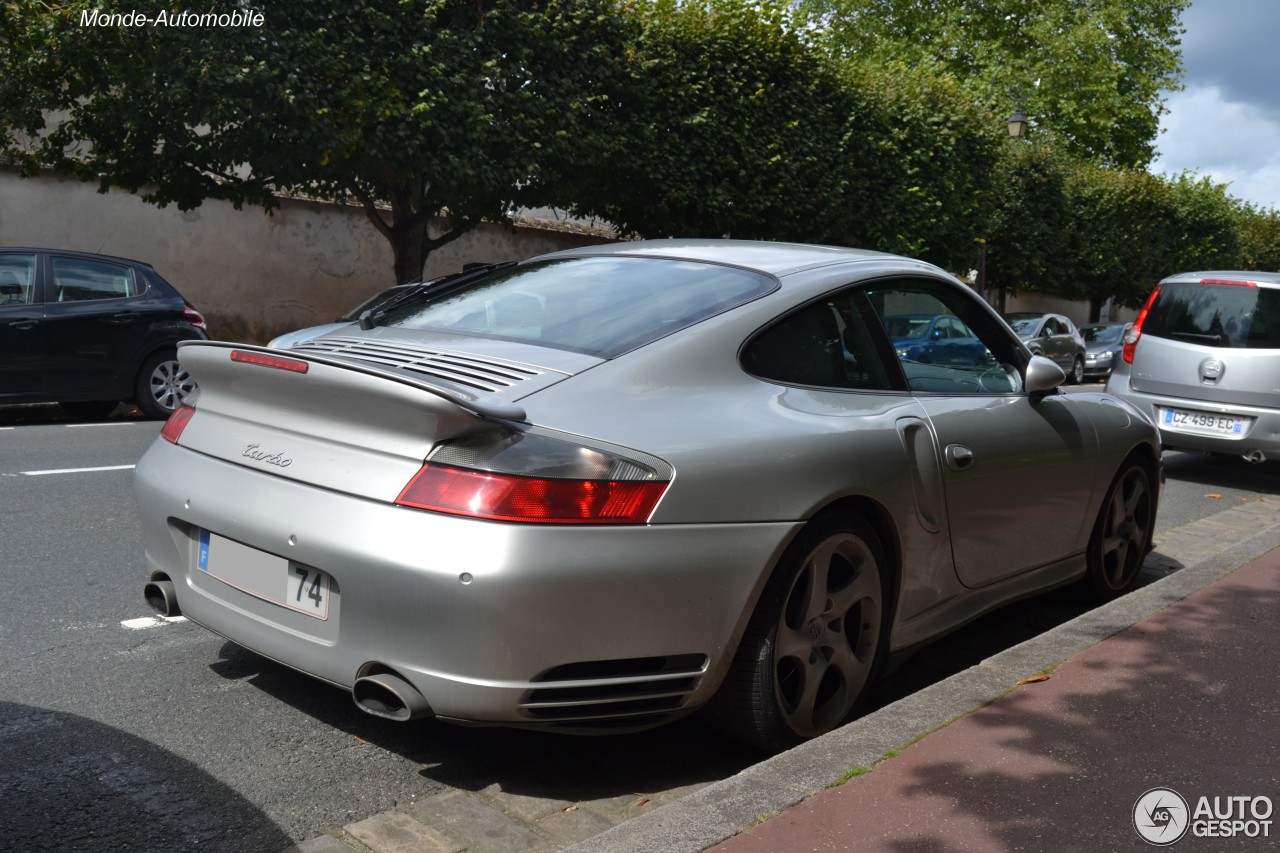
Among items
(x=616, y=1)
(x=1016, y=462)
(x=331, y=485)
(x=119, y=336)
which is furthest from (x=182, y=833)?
(x=616, y=1)

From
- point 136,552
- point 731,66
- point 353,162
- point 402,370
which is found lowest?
point 136,552

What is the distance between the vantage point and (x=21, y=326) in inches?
448

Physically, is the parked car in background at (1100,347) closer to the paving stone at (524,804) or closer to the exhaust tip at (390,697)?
the paving stone at (524,804)

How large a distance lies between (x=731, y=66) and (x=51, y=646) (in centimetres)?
1855

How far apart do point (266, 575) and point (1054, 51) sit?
4513cm

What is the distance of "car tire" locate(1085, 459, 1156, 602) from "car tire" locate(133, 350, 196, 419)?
30.3 ft

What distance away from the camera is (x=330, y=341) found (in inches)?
156

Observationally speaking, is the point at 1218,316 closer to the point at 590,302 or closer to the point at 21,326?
the point at 590,302

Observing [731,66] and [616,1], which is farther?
[731,66]

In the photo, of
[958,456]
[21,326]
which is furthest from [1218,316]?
[21,326]

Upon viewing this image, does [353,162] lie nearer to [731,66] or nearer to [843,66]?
[731,66]

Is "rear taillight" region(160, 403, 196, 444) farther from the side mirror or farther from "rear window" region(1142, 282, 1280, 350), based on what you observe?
"rear window" region(1142, 282, 1280, 350)

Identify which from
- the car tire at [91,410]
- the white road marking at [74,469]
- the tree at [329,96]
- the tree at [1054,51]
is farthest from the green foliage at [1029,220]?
the white road marking at [74,469]

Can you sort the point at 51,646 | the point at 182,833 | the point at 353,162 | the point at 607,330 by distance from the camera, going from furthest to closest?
1. the point at 353,162
2. the point at 51,646
3. the point at 607,330
4. the point at 182,833
